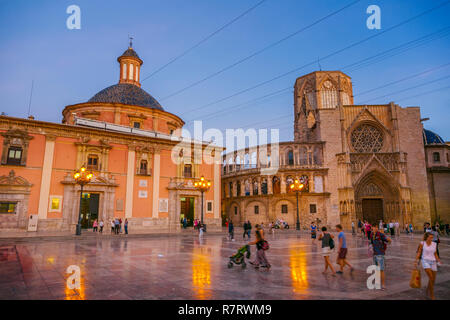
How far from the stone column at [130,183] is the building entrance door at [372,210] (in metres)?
28.2

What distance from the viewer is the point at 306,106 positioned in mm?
49312

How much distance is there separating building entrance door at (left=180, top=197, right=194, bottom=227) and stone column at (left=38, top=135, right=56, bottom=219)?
1262 centimetres

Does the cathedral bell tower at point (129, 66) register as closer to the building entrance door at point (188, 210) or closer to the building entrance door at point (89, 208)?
the building entrance door at point (188, 210)

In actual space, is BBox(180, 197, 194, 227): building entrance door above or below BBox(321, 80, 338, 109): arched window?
below

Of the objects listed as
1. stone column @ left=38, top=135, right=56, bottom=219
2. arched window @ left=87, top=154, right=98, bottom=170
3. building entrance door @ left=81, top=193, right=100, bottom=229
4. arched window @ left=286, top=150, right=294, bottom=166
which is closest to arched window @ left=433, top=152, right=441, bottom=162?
arched window @ left=286, top=150, right=294, bottom=166

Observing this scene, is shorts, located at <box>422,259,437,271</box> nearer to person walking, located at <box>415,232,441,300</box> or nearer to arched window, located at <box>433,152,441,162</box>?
person walking, located at <box>415,232,441,300</box>

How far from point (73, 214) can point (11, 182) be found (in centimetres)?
507

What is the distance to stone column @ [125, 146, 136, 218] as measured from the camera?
26.3 metres

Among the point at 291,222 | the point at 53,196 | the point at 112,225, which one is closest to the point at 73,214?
the point at 53,196

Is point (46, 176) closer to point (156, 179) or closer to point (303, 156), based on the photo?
point (156, 179)

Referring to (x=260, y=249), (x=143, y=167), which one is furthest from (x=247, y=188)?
(x=260, y=249)

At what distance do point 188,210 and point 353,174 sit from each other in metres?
21.2

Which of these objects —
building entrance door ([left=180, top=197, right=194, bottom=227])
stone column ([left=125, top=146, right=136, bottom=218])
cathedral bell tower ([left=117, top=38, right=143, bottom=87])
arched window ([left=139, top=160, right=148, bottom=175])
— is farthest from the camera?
cathedral bell tower ([left=117, top=38, right=143, bottom=87])
